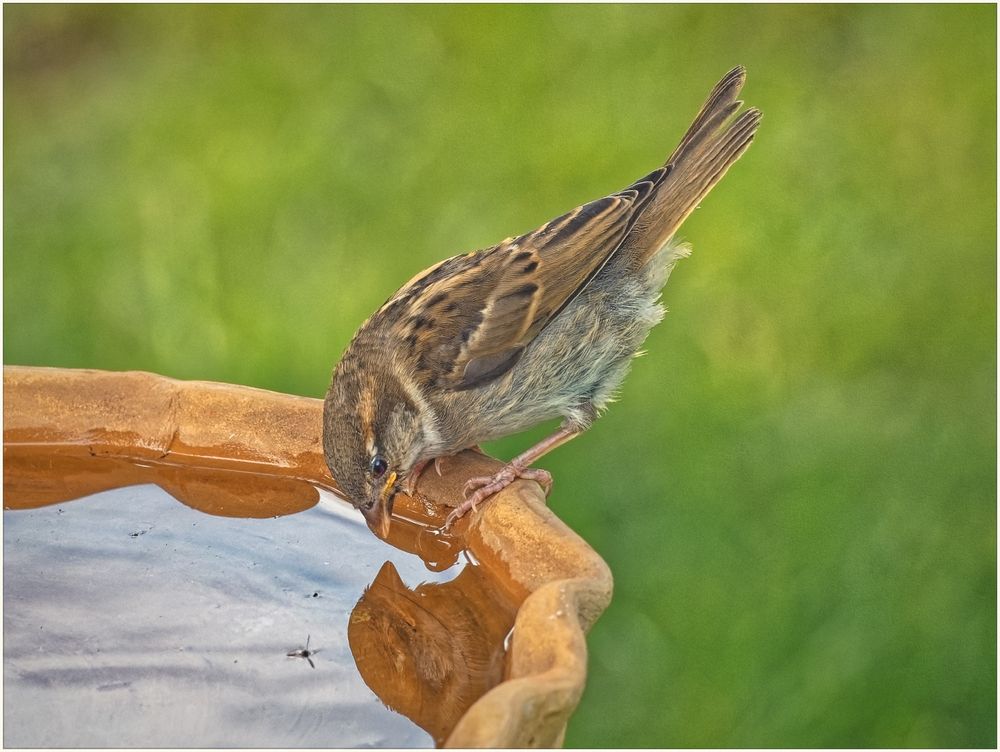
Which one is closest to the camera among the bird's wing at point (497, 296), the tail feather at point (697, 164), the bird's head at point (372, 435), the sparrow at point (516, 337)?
the bird's head at point (372, 435)

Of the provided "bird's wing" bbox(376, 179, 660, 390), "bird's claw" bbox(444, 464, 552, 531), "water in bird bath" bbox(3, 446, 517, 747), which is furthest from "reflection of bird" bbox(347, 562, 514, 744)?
"bird's wing" bbox(376, 179, 660, 390)

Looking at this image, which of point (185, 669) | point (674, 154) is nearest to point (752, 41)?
point (674, 154)

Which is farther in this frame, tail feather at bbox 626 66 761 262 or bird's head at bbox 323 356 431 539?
tail feather at bbox 626 66 761 262

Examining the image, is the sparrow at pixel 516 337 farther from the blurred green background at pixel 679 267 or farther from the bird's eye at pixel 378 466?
the blurred green background at pixel 679 267

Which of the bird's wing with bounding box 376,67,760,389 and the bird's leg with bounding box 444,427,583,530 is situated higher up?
the bird's wing with bounding box 376,67,760,389

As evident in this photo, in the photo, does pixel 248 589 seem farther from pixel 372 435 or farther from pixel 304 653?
pixel 372 435

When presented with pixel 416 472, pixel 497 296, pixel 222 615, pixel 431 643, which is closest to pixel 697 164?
pixel 497 296

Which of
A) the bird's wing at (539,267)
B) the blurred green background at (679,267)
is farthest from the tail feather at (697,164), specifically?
the blurred green background at (679,267)

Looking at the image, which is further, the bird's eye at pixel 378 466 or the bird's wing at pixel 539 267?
the bird's wing at pixel 539 267

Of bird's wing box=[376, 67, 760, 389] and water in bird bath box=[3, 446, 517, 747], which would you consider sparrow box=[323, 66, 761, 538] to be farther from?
water in bird bath box=[3, 446, 517, 747]
